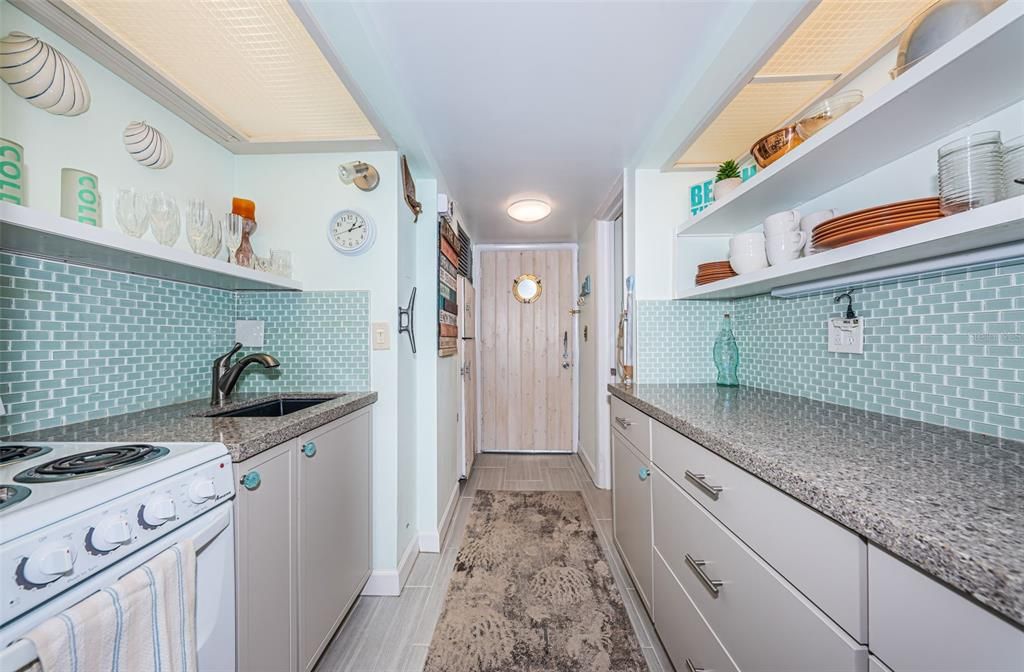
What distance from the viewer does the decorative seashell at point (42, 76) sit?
37.7 inches

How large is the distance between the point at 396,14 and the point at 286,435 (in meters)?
1.29

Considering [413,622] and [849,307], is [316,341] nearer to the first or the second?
[413,622]

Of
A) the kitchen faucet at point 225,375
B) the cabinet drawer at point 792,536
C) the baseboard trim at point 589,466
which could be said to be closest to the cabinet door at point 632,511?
the cabinet drawer at point 792,536

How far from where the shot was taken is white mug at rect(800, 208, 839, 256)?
124 cm

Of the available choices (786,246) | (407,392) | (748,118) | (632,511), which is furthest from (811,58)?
(407,392)

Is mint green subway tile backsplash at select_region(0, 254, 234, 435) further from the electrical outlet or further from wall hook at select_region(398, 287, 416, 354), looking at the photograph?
the electrical outlet

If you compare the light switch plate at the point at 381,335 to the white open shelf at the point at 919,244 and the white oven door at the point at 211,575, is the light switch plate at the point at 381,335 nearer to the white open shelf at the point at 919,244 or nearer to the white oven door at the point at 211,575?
the white oven door at the point at 211,575

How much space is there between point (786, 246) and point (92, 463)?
198cm

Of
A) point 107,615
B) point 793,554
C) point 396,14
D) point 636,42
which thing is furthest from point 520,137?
point 107,615

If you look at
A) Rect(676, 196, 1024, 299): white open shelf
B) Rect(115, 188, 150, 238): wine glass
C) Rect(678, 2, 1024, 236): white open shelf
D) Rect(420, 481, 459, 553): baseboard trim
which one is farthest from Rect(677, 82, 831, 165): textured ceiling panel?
Rect(420, 481, 459, 553): baseboard trim

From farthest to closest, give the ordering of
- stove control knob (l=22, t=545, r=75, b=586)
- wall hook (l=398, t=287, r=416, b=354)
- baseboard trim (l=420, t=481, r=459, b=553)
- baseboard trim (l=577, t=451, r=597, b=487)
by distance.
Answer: baseboard trim (l=577, t=451, r=597, b=487) → baseboard trim (l=420, t=481, r=459, b=553) → wall hook (l=398, t=287, r=416, b=354) → stove control knob (l=22, t=545, r=75, b=586)

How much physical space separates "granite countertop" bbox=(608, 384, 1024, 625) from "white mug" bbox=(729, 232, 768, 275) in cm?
59

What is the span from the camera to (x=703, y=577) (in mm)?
986

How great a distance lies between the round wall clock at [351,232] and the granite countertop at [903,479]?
1457mm
